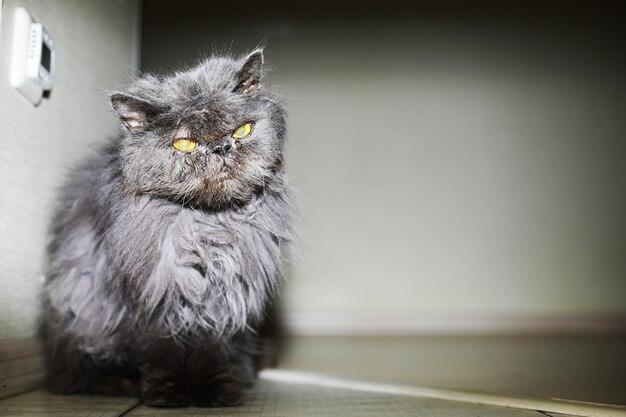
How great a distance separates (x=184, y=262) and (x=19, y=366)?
548mm

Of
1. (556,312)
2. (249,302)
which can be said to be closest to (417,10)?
(556,312)

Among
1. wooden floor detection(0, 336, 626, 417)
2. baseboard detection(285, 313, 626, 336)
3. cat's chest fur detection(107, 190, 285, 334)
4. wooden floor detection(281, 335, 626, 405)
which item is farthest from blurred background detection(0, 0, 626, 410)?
cat's chest fur detection(107, 190, 285, 334)

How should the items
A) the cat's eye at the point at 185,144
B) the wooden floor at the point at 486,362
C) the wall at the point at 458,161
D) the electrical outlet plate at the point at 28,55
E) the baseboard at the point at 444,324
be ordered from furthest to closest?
the wall at the point at 458,161, the baseboard at the point at 444,324, the wooden floor at the point at 486,362, the electrical outlet plate at the point at 28,55, the cat's eye at the point at 185,144

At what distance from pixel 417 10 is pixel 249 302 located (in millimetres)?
2661

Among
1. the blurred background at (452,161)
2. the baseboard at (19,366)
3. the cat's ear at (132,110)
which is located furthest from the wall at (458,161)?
the cat's ear at (132,110)

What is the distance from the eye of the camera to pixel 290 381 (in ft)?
5.04

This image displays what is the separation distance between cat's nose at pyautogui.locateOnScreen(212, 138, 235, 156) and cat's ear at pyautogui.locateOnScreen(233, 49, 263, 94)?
0.44ft

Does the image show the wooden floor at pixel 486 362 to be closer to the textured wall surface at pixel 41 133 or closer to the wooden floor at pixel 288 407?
the wooden floor at pixel 288 407

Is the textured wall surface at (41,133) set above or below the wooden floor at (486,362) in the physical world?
above

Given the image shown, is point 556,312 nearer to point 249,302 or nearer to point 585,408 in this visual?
point 585,408

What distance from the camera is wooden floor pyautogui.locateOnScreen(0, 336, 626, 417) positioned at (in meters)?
1.15

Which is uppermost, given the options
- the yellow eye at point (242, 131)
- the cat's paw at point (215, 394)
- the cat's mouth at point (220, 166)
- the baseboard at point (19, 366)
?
the yellow eye at point (242, 131)

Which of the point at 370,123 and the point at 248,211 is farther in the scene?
the point at 370,123

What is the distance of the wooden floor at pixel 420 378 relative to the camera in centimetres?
115
